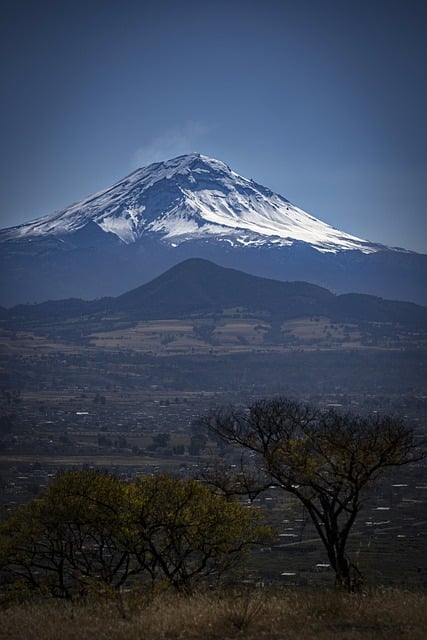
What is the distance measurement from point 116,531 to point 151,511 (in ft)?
3.38

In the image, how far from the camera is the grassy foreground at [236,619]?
35.7 ft

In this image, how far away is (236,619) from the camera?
1127 centimetres

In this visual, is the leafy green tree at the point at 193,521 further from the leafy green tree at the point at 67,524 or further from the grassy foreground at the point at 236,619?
the grassy foreground at the point at 236,619

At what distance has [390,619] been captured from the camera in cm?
1150

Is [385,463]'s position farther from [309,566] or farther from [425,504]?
[425,504]

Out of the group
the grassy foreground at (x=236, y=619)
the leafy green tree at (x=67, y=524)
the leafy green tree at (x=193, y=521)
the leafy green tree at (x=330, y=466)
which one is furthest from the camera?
the leafy green tree at (x=67, y=524)

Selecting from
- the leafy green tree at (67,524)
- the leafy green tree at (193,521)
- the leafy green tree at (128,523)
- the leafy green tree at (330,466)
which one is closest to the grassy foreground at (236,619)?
the leafy green tree at (330,466)

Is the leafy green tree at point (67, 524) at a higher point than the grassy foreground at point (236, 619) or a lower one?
lower

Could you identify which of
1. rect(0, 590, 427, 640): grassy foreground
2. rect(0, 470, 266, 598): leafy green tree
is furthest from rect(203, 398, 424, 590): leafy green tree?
rect(0, 470, 266, 598): leafy green tree

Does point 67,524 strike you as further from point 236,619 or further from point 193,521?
point 236,619

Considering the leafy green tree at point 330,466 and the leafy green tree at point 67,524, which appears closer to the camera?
the leafy green tree at point 330,466

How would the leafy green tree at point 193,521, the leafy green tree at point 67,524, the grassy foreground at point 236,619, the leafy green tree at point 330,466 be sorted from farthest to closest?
the leafy green tree at point 67,524, the leafy green tree at point 193,521, the leafy green tree at point 330,466, the grassy foreground at point 236,619

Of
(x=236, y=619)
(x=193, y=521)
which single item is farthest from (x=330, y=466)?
(x=236, y=619)

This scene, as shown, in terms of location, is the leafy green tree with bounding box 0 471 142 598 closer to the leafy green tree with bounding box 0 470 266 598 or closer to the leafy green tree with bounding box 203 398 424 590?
the leafy green tree with bounding box 0 470 266 598
